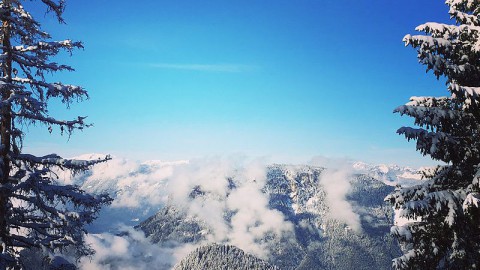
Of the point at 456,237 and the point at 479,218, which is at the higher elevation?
the point at 479,218

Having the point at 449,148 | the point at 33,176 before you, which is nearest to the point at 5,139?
the point at 33,176

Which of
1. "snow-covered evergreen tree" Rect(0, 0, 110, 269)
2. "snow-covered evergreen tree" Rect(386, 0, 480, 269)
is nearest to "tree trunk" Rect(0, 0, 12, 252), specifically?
"snow-covered evergreen tree" Rect(0, 0, 110, 269)

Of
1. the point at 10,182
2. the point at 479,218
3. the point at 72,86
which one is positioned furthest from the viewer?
the point at 72,86

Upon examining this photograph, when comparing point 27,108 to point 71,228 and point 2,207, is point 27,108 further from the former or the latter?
point 71,228

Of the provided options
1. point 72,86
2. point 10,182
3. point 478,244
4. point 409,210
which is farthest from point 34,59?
point 478,244

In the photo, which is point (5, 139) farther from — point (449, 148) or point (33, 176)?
point (449, 148)

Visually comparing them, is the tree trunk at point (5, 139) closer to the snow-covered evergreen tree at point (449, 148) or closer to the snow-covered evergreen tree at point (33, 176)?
the snow-covered evergreen tree at point (33, 176)

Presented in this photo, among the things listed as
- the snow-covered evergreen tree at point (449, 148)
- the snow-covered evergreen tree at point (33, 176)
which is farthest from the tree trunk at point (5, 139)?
the snow-covered evergreen tree at point (449, 148)

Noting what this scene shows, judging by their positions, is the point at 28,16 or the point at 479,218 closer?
the point at 479,218
